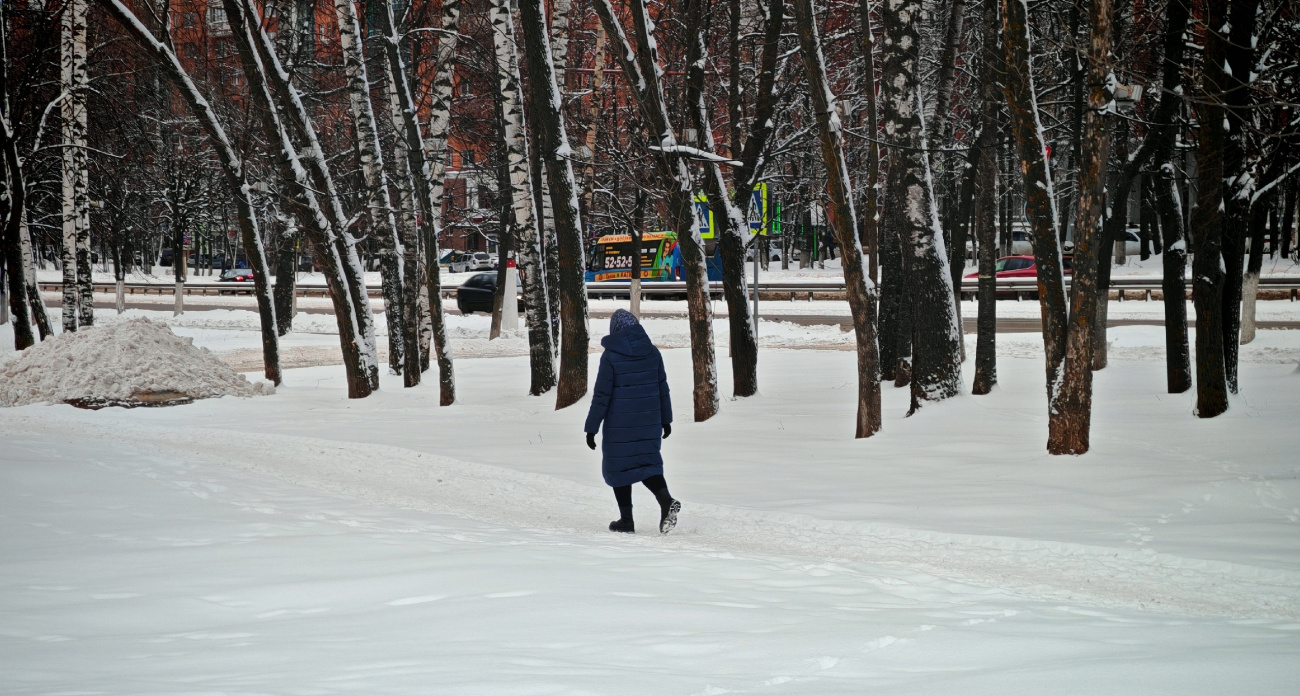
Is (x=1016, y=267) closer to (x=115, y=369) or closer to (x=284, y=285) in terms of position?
(x=284, y=285)

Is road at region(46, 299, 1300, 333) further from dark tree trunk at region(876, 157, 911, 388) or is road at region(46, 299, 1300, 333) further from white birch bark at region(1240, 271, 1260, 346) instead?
dark tree trunk at region(876, 157, 911, 388)

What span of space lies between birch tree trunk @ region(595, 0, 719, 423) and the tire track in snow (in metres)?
3.36

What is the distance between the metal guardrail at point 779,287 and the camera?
33.4m

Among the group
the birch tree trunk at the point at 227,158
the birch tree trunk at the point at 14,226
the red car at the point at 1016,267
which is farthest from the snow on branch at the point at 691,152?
the red car at the point at 1016,267

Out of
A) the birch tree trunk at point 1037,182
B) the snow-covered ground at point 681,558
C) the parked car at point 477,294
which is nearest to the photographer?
the snow-covered ground at point 681,558

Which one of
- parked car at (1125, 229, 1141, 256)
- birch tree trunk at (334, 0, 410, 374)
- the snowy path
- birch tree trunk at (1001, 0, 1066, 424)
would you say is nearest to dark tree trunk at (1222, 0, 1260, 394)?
birch tree trunk at (1001, 0, 1066, 424)

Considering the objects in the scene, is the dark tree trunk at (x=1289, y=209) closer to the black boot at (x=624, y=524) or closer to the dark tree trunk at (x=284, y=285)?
the black boot at (x=624, y=524)

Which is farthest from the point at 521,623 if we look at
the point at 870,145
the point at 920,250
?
A: the point at 870,145

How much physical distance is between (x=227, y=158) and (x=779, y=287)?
95.6ft

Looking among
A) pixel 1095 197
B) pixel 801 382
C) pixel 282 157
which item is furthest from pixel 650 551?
pixel 282 157

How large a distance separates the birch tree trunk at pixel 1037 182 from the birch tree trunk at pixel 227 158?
11.2 m

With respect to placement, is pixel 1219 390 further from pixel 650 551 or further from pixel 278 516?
pixel 278 516

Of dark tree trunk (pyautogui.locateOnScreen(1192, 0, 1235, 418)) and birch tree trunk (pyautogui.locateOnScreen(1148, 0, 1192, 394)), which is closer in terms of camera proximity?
dark tree trunk (pyautogui.locateOnScreen(1192, 0, 1235, 418))

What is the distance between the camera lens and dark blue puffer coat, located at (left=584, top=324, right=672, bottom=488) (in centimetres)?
775
